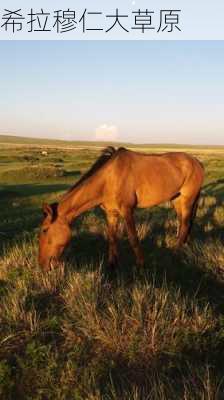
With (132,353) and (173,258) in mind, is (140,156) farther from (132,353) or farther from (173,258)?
(132,353)

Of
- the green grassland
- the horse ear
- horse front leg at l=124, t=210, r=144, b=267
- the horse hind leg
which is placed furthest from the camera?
the horse hind leg

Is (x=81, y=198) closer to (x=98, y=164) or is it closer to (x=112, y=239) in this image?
(x=98, y=164)

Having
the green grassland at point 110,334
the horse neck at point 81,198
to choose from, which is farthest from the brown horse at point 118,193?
the green grassland at point 110,334

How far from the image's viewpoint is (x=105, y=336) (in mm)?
4410

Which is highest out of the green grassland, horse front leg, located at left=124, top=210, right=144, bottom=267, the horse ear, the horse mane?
the horse mane

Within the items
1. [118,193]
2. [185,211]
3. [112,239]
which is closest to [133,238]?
[112,239]

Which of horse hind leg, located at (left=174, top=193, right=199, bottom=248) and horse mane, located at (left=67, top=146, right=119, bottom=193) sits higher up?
horse mane, located at (left=67, top=146, right=119, bottom=193)

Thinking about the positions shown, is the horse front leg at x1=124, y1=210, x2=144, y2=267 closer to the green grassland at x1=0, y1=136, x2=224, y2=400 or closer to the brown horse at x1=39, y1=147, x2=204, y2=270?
the brown horse at x1=39, y1=147, x2=204, y2=270

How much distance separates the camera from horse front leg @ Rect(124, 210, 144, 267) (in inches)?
299

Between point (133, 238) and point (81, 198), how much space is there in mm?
1227

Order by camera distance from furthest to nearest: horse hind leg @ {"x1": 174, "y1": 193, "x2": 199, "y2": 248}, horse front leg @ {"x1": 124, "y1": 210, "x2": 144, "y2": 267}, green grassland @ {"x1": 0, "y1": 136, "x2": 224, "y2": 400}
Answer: horse hind leg @ {"x1": 174, "y1": 193, "x2": 199, "y2": 248}
horse front leg @ {"x1": 124, "y1": 210, "x2": 144, "y2": 267}
green grassland @ {"x1": 0, "y1": 136, "x2": 224, "y2": 400}

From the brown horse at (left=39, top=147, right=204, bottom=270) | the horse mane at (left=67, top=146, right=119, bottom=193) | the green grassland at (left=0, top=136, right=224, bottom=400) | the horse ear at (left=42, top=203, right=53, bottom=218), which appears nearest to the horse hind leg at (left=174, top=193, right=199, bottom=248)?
the brown horse at (left=39, top=147, right=204, bottom=270)

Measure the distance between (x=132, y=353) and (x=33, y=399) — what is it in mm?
1034

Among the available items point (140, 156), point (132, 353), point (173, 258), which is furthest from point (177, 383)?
point (140, 156)
